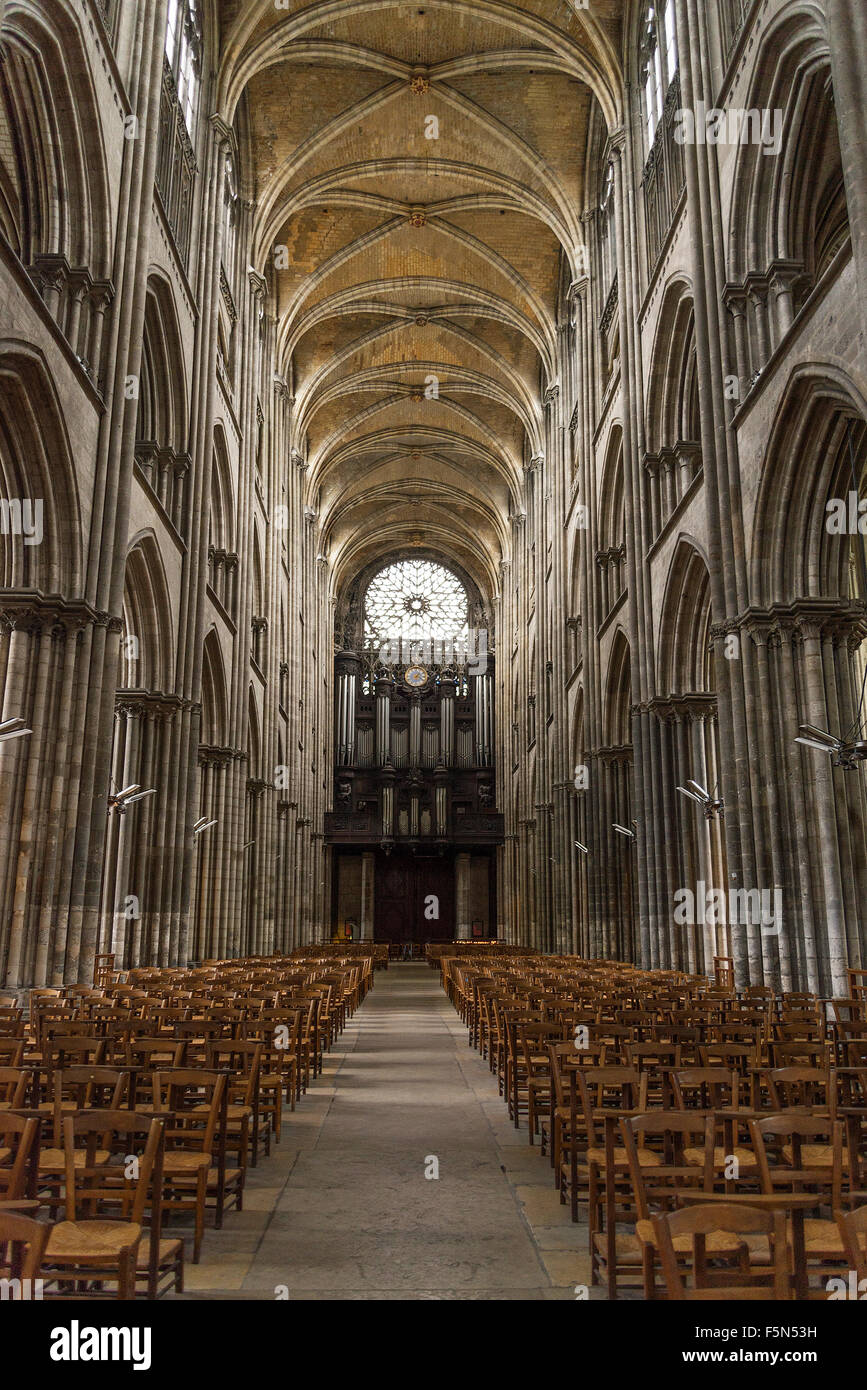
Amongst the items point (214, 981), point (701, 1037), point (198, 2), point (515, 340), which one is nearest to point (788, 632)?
point (701, 1037)

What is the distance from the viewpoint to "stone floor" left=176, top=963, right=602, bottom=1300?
510cm

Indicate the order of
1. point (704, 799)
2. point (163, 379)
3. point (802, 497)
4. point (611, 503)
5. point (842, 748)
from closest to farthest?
point (842, 748)
point (802, 497)
point (704, 799)
point (163, 379)
point (611, 503)

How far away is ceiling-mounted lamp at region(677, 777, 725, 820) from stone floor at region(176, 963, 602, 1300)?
8.68m

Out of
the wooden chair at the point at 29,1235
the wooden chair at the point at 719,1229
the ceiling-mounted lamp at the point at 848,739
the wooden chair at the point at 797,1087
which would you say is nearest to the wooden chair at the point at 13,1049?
the wooden chair at the point at 29,1235

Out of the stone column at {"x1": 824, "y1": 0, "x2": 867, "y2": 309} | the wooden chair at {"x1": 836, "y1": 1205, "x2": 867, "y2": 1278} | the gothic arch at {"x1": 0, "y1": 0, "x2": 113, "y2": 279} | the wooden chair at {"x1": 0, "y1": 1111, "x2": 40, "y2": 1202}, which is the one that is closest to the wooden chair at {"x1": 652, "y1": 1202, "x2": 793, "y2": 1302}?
the wooden chair at {"x1": 836, "y1": 1205, "x2": 867, "y2": 1278}

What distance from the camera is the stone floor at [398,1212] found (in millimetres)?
5098

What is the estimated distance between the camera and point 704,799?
61.6ft

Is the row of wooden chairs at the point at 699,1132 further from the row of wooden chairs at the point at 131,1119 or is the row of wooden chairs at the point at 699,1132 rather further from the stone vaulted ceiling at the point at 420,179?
the stone vaulted ceiling at the point at 420,179

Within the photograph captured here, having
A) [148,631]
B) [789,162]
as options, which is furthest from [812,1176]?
[148,631]

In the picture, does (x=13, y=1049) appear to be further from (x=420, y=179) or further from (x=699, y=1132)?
(x=420, y=179)

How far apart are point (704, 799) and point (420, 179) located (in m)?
22.7

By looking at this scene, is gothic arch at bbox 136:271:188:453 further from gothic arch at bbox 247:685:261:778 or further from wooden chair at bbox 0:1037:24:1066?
wooden chair at bbox 0:1037:24:1066
